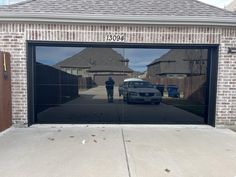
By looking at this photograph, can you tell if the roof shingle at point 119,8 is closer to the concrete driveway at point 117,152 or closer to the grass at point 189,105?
the grass at point 189,105

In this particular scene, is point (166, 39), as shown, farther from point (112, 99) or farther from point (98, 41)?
point (112, 99)

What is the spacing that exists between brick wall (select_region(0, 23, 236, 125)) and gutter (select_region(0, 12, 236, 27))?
0.16m

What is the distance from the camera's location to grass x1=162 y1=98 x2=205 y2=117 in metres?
8.33

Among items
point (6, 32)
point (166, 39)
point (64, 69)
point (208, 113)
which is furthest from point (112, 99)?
point (6, 32)

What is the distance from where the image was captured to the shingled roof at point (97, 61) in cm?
784

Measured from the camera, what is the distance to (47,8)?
757 centimetres

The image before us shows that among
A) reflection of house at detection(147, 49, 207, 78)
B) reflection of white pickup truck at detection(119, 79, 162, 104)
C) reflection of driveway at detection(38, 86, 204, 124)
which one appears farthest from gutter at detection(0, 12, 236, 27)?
reflection of driveway at detection(38, 86, 204, 124)

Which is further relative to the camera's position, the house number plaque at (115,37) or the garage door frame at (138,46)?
the garage door frame at (138,46)

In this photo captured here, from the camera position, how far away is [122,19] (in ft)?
23.5

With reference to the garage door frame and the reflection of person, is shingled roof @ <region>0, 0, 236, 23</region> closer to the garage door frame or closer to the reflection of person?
the garage door frame

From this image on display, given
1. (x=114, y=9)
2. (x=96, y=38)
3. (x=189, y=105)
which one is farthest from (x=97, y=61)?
(x=189, y=105)

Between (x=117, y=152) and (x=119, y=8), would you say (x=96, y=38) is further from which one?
(x=117, y=152)

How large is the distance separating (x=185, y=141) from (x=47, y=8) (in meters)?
5.83

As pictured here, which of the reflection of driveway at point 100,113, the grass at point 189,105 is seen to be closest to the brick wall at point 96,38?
the grass at point 189,105
